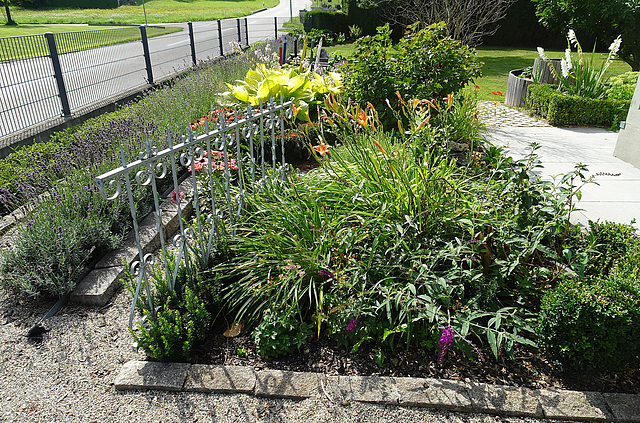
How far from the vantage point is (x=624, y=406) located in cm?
204

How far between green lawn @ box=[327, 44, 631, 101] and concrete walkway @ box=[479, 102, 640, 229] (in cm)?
219

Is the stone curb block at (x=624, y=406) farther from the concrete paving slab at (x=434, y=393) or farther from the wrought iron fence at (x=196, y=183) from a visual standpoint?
the wrought iron fence at (x=196, y=183)

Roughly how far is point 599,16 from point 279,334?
37.0ft

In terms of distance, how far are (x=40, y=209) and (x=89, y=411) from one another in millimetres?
1765

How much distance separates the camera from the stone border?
9.16 feet

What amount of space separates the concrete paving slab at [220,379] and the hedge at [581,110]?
23.1ft

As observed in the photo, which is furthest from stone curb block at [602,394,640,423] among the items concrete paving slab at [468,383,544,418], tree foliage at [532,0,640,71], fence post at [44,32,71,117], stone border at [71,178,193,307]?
tree foliage at [532,0,640,71]

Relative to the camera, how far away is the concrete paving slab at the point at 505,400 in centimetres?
204

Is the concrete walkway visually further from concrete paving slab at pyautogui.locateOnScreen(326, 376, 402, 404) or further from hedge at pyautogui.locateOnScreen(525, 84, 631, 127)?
concrete paving slab at pyautogui.locateOnScreen(326, 376, 402, 404)

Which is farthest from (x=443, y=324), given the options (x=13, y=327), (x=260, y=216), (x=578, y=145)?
(x=578, y=145)

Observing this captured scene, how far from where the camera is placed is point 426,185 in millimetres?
2787

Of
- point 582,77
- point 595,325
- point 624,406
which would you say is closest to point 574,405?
point 624,406

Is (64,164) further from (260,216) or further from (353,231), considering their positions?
(353,231)

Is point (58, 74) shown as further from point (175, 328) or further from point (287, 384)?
point (287, 384)
